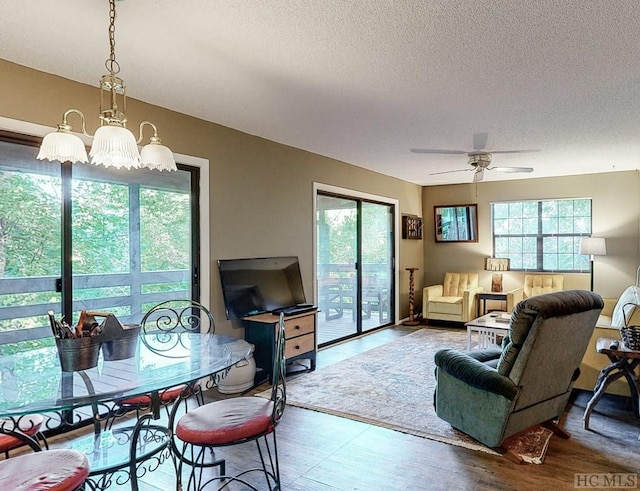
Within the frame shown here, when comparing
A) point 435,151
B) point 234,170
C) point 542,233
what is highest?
point 435,151

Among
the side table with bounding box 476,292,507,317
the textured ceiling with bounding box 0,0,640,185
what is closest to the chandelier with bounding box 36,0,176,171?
the textured ceiling with bounding box 0,0,640,185

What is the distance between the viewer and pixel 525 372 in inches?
99.3

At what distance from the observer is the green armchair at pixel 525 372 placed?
249 cm

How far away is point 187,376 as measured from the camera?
1862 millimetres

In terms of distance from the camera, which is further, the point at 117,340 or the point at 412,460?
the point at 412,460

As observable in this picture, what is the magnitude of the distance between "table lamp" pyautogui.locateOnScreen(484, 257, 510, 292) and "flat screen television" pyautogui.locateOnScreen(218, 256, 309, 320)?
12.4 feet

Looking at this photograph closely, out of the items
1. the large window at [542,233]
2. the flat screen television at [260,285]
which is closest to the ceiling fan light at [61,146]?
the flat screen television at [260,285]

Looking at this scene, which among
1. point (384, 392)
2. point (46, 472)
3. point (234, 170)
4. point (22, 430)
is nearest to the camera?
point (46, 472)

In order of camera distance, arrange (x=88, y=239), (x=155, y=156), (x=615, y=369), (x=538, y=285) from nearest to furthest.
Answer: (x=155, y=156), (x=615, y=369), (x=88, y=239), (x=538, y=285)

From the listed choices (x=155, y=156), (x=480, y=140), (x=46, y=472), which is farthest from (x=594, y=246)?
(x=46, y=472)

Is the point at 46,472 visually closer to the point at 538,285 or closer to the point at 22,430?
the point at 22,430

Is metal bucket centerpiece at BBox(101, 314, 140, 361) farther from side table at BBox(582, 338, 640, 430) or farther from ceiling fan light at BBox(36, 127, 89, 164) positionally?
side table at BBox(582, 338, 640, 430)

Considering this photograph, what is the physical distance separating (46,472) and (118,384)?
371mm

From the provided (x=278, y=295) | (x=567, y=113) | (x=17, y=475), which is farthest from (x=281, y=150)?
(x=17, y=475)
